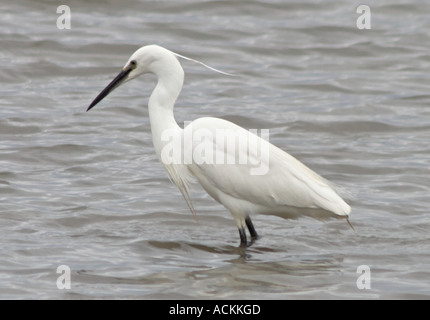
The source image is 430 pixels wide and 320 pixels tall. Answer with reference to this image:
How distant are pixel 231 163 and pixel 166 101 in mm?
663

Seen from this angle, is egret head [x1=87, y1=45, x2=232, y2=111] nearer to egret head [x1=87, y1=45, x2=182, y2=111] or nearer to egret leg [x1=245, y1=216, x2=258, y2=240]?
egret head [x1=87, y1=45, x2=182, y2=111]

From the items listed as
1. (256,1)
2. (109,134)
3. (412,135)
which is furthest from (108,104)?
(256,1)

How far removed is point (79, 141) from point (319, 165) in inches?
100

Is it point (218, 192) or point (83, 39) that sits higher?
point (83, 39)

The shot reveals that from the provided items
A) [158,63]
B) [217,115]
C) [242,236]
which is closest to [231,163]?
[242,236]

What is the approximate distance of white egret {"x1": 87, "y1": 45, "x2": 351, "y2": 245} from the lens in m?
7.14

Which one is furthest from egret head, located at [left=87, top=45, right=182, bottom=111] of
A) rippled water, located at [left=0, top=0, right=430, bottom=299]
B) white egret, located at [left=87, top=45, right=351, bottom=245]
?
rippled water, located at [left=0, top=0, right=430, bottom=299]

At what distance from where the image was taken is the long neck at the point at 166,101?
7.21 m

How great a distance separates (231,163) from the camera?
718cm

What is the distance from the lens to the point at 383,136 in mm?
10930

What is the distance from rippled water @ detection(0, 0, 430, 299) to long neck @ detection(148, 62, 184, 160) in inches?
32.5

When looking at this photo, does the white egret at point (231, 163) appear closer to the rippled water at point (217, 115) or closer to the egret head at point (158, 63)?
the egret head at point (158, 63)

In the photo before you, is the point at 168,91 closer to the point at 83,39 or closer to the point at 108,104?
the point at 108,104

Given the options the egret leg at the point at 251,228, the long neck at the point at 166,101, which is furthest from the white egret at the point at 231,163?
the egret leg at the point at 251,228
